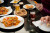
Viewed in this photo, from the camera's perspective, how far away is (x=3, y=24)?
2.31ft

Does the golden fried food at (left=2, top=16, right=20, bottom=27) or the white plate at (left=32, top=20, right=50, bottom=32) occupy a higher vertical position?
the golden fried food at (left=2, top=16, right=20, bottom=27)

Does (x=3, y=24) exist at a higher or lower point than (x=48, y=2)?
lower

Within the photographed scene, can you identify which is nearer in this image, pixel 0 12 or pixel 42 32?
pixel 42 32

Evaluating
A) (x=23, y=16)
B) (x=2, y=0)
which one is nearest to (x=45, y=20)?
(x=23, y=16)

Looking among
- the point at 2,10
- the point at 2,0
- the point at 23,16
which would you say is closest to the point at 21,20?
the point at 23,16

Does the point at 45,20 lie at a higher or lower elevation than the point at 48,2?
lower

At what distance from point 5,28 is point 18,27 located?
0.10m

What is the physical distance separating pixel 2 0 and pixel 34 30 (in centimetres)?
85

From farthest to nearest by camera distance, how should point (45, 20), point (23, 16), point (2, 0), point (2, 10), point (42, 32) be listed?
point (2, 0)
point (2, 10)
point (23, 16)
point (45, 20)
point (42, 32)

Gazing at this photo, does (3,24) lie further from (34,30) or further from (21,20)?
(34,30)

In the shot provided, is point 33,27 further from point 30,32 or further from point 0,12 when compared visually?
point 0,12

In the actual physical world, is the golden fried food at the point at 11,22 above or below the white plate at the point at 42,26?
above

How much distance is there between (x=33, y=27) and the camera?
71cm

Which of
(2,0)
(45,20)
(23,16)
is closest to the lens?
(45,20)
